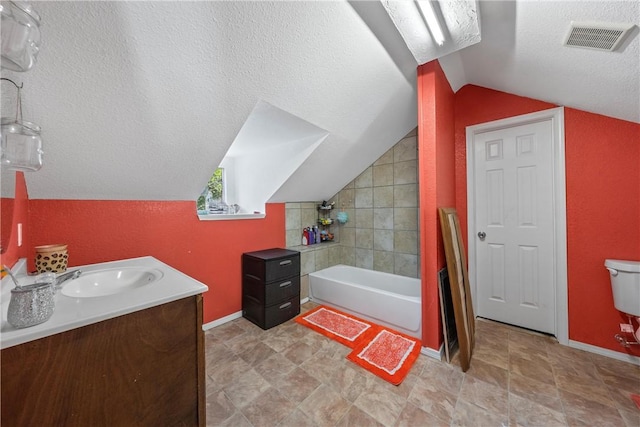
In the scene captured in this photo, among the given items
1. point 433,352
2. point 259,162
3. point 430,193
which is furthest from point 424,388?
point 259,162

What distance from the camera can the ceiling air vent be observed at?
43.6 inches

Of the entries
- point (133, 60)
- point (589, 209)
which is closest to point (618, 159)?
point (589, 209)

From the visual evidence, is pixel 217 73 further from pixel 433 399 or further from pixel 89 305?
pixel 433 399

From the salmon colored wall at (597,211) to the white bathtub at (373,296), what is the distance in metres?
1.28

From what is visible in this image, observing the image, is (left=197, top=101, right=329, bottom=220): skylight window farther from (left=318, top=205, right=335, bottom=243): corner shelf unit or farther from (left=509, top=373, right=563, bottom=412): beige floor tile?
(left=509, top=373, right=563, bottom=412): beige floor tile

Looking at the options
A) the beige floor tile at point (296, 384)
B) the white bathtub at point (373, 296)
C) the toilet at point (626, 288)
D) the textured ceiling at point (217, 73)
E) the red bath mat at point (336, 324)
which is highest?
the textured ceiling at point (217, 73)

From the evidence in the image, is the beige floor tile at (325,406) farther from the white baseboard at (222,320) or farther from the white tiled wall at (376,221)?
the white tiled wall at (376,221)

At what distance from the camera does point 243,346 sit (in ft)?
6.57

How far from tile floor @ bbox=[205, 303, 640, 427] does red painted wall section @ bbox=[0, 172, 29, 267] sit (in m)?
1.27

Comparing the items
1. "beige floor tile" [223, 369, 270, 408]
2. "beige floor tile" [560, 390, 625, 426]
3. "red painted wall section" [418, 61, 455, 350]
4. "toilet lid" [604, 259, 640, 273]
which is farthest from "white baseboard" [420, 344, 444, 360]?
"toilet lid" [604, 259, 640, 273]

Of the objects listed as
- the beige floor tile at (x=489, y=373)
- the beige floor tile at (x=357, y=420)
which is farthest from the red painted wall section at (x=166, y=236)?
the beige floor tile at (x=489, y=373)

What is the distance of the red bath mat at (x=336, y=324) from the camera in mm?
2129

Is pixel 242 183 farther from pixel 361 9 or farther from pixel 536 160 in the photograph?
pixel 536 160

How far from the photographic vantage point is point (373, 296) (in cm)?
235
